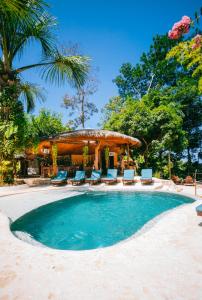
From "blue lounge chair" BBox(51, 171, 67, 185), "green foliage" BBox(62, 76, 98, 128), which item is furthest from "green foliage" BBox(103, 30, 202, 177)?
"blue lounge chair" BBox(51, 171, 67, 185)

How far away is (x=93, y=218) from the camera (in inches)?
299

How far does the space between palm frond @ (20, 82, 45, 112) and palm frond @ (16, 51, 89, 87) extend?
7.03ft

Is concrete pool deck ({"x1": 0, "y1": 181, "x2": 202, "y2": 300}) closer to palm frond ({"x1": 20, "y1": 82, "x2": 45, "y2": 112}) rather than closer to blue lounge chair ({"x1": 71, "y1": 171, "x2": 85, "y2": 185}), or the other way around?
blue lounge chair ({"x1": 71, "y1": 171, "x2": 85, "y2": 185})

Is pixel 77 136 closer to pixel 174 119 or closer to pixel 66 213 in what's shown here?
pixel 66 213

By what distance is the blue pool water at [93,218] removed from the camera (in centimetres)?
550

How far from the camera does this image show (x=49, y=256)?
327 cm

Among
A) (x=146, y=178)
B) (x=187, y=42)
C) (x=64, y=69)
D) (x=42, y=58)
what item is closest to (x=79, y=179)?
(x=146, y=178)

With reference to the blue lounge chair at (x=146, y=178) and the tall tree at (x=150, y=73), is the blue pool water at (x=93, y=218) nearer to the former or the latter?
the blue lounge chair at (x=146, y=178)

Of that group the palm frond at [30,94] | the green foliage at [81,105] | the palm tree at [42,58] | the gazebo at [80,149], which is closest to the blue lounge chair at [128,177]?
the gazebo at [80,149]

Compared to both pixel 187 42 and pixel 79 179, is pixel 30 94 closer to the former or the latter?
pixel 79 179

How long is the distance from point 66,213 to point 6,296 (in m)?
5.97

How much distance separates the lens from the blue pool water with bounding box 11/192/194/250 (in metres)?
5.50

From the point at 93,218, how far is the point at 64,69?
7.20 m

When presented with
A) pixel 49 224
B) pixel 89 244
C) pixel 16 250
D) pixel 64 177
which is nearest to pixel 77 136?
pixel 64 177
